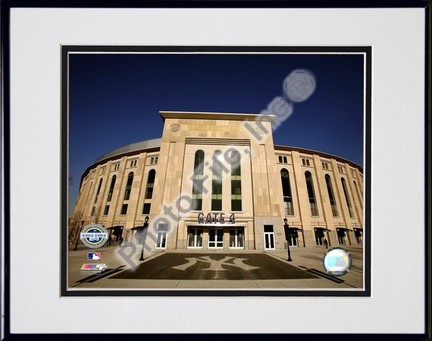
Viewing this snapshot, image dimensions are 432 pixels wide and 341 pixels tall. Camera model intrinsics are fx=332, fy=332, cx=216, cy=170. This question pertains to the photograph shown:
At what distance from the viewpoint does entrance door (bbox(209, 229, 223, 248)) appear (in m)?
9.66

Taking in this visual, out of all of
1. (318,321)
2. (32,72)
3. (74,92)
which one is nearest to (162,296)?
(318,321)

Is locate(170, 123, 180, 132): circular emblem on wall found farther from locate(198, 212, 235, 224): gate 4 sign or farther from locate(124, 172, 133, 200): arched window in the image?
locate(124, 172, 133, 200): arched window

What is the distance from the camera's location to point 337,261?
7.76m

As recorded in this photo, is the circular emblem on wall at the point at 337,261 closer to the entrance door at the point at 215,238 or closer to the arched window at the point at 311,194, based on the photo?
the entrance door at the point at 215,238

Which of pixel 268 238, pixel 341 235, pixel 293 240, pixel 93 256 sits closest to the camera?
pixel 93 256

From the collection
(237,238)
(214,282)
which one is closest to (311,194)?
(237,238)

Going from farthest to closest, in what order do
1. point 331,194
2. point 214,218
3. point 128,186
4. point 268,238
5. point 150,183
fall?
point 331,194 → point 128,186 → point 150,183 → point 214,218 → point 268,238

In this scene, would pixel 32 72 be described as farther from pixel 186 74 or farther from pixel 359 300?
pixel 359 300

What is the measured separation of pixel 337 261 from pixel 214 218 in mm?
4127

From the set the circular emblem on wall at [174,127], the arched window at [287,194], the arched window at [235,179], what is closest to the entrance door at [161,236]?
the arched window at [235,179]

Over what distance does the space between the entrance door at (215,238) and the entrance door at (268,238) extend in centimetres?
139

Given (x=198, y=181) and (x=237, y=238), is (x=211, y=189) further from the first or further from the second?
(x=237, y=238)

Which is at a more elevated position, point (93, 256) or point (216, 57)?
point (216, 57)

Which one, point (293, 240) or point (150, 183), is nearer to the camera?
point (293, 240)
